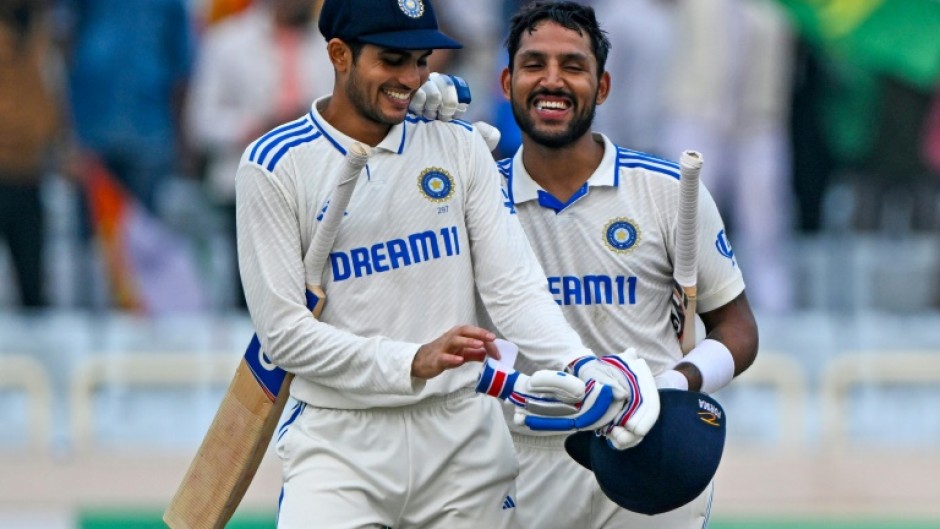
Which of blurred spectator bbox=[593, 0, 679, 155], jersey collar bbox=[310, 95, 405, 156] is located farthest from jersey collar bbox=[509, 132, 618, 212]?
blurred spectator bbox=[593, 0, 679, 155]

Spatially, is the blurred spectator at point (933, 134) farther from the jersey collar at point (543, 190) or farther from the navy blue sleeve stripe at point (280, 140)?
the navy blue sleeve stripe at point (280, 140)

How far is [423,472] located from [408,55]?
36.6 inches

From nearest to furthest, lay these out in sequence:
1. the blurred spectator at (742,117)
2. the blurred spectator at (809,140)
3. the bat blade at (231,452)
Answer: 1. the bat blade at (231,452)
2. the blurred spectator at (742,117)
3. the blurred spectator at (809,140)

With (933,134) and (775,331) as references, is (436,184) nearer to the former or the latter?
(775,331)

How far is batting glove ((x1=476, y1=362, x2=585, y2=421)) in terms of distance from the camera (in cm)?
422

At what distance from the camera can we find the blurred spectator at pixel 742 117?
32.6 feet

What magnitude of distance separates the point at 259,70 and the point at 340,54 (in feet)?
16.9

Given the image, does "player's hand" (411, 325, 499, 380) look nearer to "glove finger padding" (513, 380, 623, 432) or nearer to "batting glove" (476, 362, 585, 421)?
"batting glove" (476, 362, 585, 421)

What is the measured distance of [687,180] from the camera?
183 inches

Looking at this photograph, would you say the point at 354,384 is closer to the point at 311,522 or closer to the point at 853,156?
the point at 311,522

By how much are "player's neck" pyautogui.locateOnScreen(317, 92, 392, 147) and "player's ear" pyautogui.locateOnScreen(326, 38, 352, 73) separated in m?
0.07

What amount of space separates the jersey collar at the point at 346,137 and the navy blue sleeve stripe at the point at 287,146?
26mm

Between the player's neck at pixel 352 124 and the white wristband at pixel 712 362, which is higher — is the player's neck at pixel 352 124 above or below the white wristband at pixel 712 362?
above

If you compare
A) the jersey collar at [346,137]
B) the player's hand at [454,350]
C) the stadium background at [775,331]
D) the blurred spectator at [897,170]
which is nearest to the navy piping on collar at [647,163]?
the jersey collar at [346,137]
